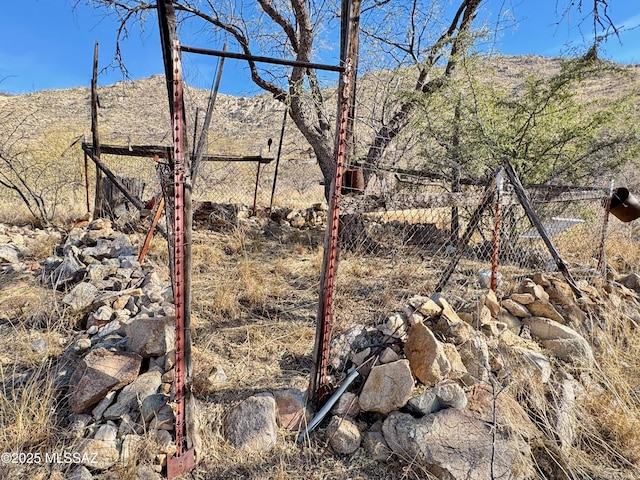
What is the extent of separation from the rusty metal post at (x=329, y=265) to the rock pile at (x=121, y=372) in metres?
0.90

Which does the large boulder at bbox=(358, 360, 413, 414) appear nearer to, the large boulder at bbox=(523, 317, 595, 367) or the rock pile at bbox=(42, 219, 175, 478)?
the rock pile at bbox=(42, 219, 175, 478)

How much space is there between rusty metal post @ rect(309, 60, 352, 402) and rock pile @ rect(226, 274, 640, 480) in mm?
189

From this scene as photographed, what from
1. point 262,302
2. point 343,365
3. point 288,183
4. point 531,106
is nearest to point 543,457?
point 343,365

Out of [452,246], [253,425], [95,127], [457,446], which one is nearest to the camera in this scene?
[457,446]

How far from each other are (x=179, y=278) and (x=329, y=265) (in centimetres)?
83

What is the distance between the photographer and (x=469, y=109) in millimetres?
5094

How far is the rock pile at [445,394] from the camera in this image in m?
2.03

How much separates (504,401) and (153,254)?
182 inches

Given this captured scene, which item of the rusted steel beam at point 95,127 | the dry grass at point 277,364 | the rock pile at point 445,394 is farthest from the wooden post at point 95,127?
the rock pile at point 445,394

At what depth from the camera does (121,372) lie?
2.29 m

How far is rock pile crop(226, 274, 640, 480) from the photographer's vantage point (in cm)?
203

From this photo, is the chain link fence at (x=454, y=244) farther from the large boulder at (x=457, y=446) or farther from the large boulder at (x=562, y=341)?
the large boulder at (x=457, y=446)

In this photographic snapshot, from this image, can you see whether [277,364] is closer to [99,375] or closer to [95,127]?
[99,375]

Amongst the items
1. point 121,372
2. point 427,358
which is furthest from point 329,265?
point 121,372
